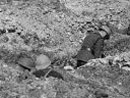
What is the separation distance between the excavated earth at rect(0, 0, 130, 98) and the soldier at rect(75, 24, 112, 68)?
21cm

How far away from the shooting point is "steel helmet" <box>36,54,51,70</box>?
6.67m

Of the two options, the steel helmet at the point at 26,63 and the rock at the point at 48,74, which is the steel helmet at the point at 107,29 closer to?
the steel helmet at the point at 26,63

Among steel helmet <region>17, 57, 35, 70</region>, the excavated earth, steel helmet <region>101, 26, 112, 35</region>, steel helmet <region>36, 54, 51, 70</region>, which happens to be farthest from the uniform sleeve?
steel helmet <region>17, 57, 35, 70</region>

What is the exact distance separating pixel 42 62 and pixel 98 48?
1403mm

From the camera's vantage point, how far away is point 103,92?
18.6 feet

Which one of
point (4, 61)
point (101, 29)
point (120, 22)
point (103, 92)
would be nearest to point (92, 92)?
point (103, 92)

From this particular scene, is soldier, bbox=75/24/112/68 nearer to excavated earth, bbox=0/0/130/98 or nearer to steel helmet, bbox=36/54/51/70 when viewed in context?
excavated earth, bbox=0/0/130/98

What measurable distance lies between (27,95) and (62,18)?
131 inches

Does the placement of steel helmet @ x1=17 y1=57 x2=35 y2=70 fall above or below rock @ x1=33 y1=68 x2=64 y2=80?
below

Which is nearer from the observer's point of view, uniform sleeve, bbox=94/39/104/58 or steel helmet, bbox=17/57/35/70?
steel helmet, bbox=17/57/35/70

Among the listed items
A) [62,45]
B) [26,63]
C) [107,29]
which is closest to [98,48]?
[62,45]

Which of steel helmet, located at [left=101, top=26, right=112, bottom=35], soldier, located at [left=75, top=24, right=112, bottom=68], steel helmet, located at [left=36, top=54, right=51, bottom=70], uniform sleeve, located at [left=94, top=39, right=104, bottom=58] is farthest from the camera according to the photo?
steel helmet, located at [left=101, top=26, right=112, bottom=35]

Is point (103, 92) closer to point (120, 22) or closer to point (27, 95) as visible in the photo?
point (27, 95)

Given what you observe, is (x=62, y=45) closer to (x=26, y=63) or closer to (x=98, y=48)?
(x=98, y=48)
